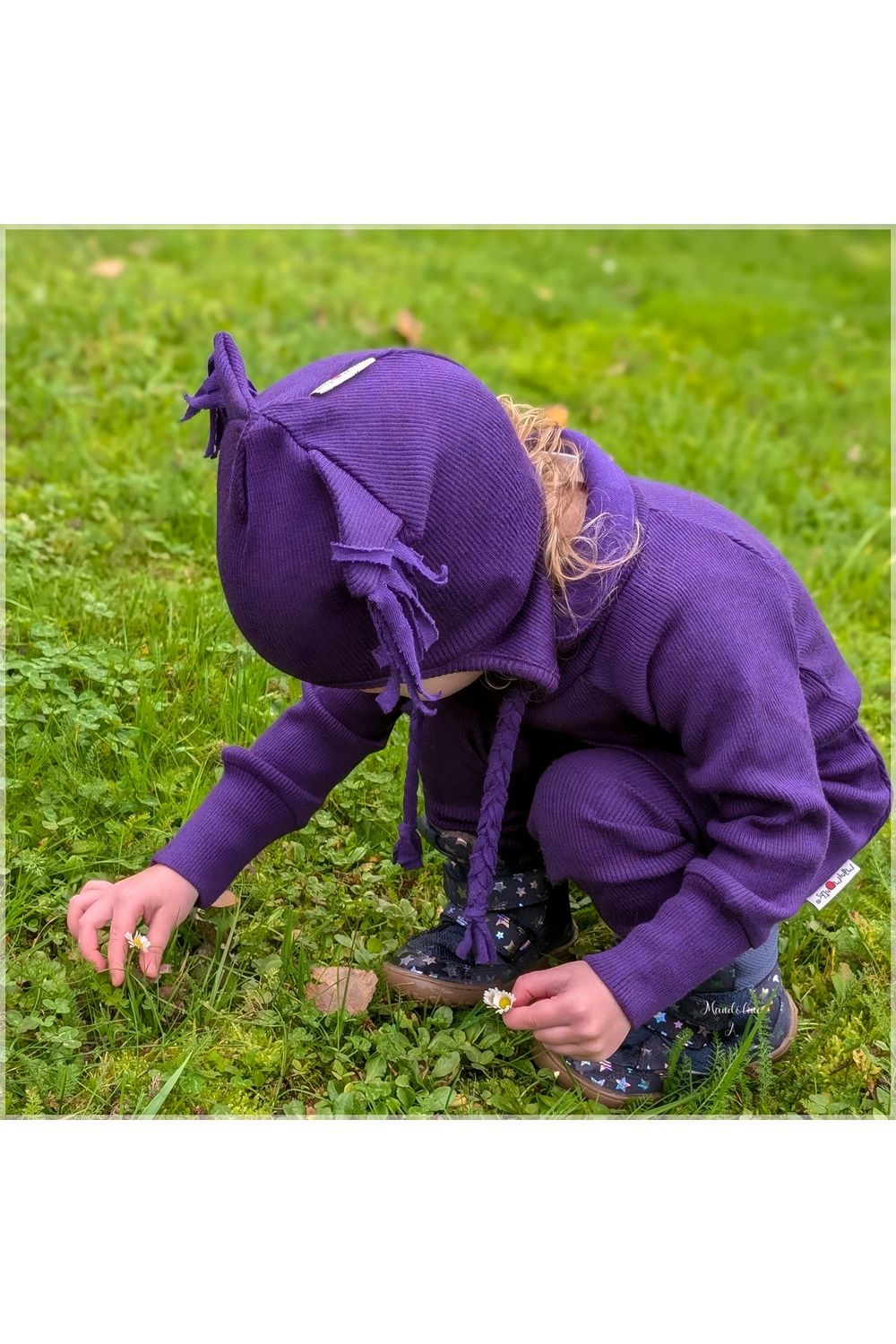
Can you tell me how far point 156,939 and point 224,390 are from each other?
2.84ft

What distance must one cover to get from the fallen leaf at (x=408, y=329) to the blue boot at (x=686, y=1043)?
3.08 meters

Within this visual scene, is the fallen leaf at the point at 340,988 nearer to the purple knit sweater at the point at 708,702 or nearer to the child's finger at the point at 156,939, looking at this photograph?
the child's finger at the point at 156,939

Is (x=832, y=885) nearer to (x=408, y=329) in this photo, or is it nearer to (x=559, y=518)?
(x=559, y=518)

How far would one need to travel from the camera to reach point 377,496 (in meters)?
1.54

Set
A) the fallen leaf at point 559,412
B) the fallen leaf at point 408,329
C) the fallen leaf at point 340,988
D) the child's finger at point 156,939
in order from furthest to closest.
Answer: the fallen leaf at point 408,329 < the fallen leaf at point 559,412 < the fallen leaf at point 340,988 < the child's finger at point 156,939

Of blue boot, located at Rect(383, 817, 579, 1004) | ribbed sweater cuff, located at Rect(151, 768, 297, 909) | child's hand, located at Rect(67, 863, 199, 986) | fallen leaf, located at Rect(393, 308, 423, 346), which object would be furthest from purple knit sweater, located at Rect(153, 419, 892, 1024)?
fallen leaf, located at Rect(393, 308, 423, 346)

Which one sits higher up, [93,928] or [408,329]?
[408,329]

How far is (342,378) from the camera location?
5.27ft

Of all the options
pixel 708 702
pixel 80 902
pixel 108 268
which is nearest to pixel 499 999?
pixel 708 702

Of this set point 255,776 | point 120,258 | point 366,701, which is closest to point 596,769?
point 366,701

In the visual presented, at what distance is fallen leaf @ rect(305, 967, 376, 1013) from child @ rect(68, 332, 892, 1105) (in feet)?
0.14

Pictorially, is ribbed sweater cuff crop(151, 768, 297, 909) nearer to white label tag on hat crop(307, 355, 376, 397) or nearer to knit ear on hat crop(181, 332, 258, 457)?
knit ear on hat crop(181, 332, 258, 457)

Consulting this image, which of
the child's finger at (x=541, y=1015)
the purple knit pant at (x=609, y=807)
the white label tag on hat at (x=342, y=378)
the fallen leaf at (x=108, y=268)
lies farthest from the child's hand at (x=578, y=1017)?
the fallen leaf at (x=108, y=268)

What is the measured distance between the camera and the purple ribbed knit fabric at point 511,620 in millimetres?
1557
